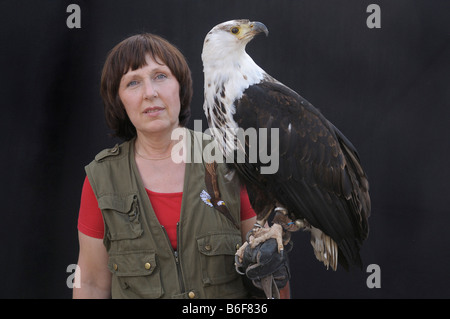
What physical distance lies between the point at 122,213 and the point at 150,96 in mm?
438

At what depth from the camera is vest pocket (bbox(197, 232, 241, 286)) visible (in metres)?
1.76

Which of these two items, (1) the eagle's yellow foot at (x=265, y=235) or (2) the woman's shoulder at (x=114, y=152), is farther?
(2) the woman's shoulder at (x=114, y=152)

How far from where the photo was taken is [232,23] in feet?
5.92

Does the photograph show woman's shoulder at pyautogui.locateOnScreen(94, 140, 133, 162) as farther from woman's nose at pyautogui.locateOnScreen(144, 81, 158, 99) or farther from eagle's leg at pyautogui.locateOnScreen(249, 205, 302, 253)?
eagle's leg at pyautogui.locateOnScreen(249, 205, 302, 253)

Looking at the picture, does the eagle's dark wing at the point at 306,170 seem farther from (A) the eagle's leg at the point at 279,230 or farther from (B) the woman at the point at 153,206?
(B) the woman at the point at 153,206

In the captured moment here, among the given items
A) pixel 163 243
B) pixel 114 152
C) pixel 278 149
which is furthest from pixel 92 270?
pixel 278 149

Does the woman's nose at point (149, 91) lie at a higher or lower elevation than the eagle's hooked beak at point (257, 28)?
lower

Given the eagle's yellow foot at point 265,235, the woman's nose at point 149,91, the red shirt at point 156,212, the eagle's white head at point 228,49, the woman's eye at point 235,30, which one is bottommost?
the eagle's yellow foot at point 265,235

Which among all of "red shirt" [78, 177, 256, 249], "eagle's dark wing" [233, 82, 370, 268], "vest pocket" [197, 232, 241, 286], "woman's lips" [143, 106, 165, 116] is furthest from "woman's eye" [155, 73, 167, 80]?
"vest pocket" [197, 232, 241, 286]

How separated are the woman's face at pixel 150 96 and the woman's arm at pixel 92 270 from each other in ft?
1.58

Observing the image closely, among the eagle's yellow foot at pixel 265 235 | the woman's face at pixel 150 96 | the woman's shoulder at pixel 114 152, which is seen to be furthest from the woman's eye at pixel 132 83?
the eagle's yellow foot at pixel 265 235

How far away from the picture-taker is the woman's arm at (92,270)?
1855mm
